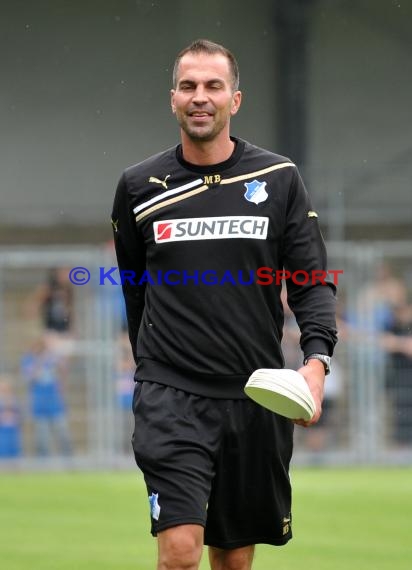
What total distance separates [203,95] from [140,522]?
19.0 ft

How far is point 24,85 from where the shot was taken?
80.1 ft

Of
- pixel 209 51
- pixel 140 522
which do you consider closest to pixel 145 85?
pixel 140 522

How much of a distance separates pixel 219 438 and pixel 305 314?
0.61m

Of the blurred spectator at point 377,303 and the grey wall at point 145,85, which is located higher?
the grey wall at point 145,85

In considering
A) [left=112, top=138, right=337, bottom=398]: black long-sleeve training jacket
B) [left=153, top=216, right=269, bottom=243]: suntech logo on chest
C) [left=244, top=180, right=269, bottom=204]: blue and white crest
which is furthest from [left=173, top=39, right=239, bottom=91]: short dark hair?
[left=153, top=216, right=269, bottom=243]: suntech logo on chest

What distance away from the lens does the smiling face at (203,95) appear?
5535 millimetres

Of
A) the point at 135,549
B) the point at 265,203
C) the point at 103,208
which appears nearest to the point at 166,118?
the point at 103,208

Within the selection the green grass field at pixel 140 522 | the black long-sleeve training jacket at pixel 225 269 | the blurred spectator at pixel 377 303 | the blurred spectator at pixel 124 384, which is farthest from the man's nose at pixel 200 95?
the blurred spectator at pixel 377 303

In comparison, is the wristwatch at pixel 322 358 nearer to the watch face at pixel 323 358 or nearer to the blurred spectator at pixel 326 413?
the watch face at pixel 323 358

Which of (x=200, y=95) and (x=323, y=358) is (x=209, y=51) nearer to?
(x=200, y=95)

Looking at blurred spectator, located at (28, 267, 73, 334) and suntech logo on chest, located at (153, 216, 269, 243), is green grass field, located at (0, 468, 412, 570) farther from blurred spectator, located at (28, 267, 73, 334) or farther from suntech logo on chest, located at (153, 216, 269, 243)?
suntech logo on chest, located at (153, 216, 269, 243)

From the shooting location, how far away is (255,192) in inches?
222

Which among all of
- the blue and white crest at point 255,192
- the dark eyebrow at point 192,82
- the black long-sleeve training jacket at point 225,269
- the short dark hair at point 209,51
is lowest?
the black long-sleeve training jacket at point 225,269

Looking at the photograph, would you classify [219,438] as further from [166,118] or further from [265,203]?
[166,118]
